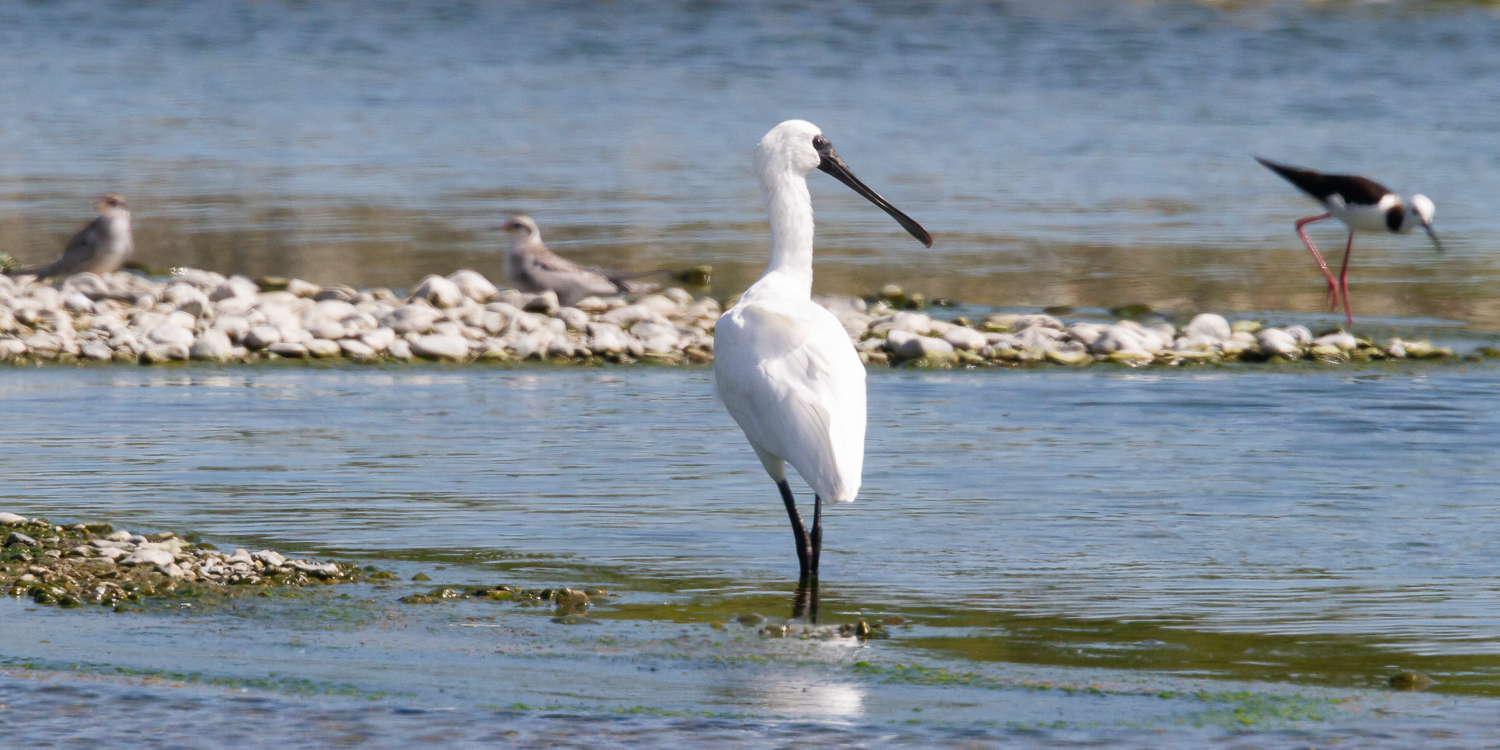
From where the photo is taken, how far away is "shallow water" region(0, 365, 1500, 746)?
552cm

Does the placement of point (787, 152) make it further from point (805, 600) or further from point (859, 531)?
point (805, 600)

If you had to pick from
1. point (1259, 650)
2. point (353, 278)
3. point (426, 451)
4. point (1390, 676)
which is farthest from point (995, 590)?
point (353, 278)

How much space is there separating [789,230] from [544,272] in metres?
6.24

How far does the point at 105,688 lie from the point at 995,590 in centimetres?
277

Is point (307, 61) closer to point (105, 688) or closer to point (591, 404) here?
point (591, 404)

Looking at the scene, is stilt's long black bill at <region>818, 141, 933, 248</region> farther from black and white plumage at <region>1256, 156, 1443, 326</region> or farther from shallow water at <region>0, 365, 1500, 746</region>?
black and white plumage at <region>1256, 156, 1443, 326</region>

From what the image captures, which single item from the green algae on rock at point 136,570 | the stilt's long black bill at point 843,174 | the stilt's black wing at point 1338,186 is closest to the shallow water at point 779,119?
the stilt's black wing at point 1338,186

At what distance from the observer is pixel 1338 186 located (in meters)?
15.7

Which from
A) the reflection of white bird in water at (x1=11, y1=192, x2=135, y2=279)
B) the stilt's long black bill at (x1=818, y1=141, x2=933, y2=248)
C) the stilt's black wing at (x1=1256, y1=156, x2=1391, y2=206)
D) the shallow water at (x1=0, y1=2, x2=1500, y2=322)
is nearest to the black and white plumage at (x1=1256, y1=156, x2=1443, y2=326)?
the stilt's black wing at (x1=1256, y1=156, x2=1391, y2=206)

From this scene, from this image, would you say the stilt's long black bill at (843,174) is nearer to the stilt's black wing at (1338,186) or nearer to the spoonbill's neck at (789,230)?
the spoonbill's neck at (789,230)

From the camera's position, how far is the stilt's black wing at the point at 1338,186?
15391 mm

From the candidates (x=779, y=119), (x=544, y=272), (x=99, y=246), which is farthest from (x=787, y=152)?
(x=779, y=119)

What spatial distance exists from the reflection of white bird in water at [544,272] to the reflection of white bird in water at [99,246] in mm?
2793

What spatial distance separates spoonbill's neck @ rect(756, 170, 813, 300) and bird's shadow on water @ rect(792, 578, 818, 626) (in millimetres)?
1199
